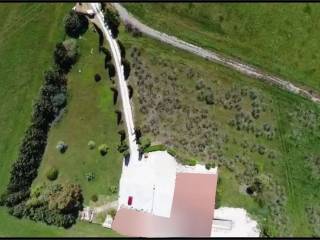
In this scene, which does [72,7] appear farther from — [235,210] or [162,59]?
[235,210]

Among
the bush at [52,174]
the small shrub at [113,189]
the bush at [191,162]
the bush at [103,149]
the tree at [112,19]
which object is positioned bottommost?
the small shrub at [113,189]

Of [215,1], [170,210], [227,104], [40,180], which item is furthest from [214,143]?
[40,180]

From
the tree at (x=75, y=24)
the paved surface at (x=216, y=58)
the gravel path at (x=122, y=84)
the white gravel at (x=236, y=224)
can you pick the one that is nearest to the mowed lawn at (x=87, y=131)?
the tree at (x=75, y=24)

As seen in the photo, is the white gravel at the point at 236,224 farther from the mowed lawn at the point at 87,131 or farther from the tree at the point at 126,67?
the tree at the point at 126,67

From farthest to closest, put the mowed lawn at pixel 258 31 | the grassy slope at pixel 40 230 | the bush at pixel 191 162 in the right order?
1. the grassy slope at pixel 40 230
2. the bush at pixel 191 162
3. the mowed lawn at pixel 258 31

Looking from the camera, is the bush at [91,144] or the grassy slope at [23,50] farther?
the grassy slope at [23,50]

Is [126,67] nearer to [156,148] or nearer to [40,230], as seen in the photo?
[156,148]

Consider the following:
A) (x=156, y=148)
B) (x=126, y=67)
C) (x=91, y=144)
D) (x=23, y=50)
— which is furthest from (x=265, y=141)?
(x=23, y=50)
